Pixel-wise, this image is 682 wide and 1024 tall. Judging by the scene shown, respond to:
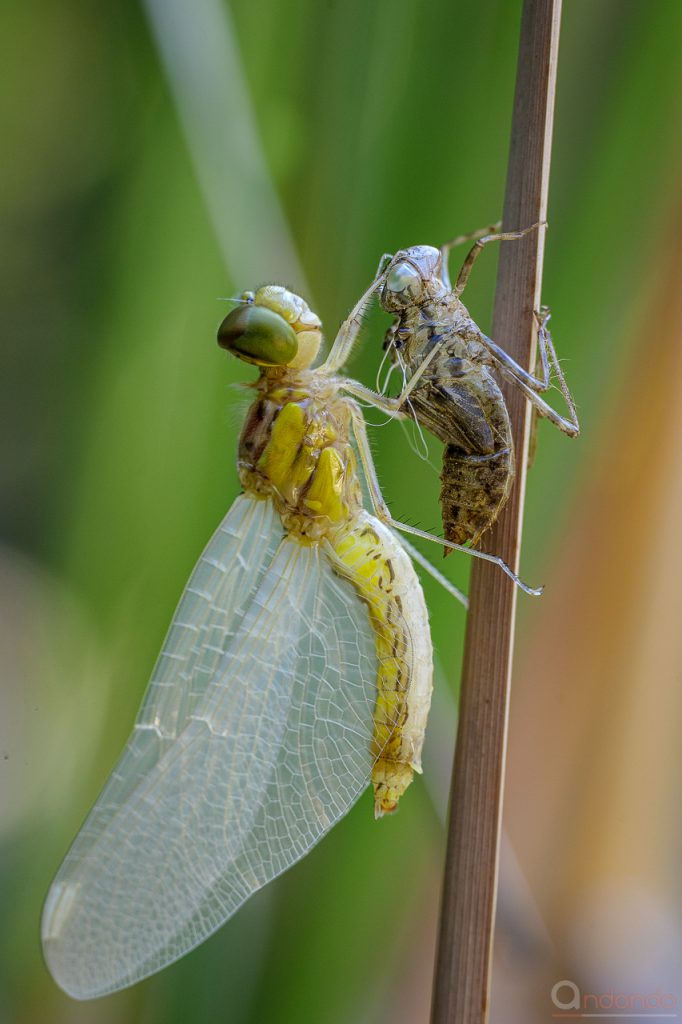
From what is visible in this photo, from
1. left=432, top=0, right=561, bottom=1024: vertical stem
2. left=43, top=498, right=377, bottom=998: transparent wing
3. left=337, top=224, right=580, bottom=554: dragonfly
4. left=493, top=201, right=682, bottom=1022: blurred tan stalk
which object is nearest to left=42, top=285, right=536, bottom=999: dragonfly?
left=43, top=498, right=377, bottom=998: transparent wing

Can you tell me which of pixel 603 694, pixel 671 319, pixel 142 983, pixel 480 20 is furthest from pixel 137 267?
pixel 142 983

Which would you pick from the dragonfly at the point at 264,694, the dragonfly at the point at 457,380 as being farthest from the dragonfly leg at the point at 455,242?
the dragonfly at the point at 264,694

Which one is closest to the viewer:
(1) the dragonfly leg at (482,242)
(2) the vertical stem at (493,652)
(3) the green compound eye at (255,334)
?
(2) the vertical stem at (493,652)

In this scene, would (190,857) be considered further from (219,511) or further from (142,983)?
(219,511)

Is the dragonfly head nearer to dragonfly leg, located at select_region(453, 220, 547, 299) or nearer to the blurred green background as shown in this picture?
dragonfly leg, located at select_region(453, 220, 547, 299)

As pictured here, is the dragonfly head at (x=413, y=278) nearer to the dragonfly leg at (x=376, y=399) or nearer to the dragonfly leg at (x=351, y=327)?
the dragonfly leg at (x=351, y=327)
